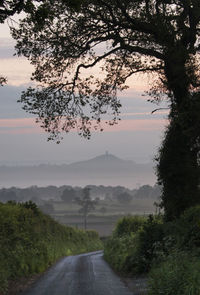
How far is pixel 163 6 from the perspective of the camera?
24.4 meters

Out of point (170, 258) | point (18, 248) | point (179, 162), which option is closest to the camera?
point (170, 258)

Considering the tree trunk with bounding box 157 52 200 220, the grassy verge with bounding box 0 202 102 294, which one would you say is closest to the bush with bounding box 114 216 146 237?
the grassy verge with bounding box 0 202 102 294

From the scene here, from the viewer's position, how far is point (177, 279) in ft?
39.9

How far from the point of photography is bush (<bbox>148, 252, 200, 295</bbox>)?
11.3 m

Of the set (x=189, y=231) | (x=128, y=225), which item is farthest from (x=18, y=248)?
(x=128, y=225)

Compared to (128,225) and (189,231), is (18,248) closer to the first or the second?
(189,231)

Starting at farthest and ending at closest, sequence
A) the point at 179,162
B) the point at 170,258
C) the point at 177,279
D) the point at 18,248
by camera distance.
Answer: the point at 179,162 < the point at 18,248 < the point at 170,258 < the point at 177,279

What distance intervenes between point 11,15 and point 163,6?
11.9m

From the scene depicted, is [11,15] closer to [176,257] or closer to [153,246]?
[176,257]

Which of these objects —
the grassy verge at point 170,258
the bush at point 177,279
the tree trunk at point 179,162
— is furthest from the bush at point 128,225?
the bush at point 177,279

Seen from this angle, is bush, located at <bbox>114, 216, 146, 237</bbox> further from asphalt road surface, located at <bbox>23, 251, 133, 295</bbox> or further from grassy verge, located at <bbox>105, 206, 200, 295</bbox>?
Result: asphalt road surface, located at <bbox>23, 251, 133, 295</bbox>

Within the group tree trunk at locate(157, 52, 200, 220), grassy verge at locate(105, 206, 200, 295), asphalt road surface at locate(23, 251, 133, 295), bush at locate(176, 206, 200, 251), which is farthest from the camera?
tree trunk at locate(157, 52, 200, 220)

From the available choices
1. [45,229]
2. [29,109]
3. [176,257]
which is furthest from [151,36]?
[45,229]

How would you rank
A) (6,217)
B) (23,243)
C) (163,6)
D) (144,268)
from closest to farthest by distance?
1. (144,268)
2. (6,217)
3. (23,243)
4. (163,6)
